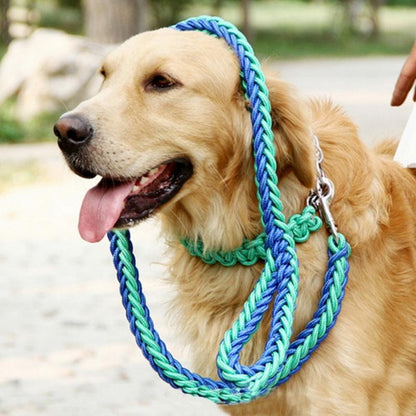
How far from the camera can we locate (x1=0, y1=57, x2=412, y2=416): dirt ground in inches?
178

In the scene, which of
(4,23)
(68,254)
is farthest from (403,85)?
(4,23)

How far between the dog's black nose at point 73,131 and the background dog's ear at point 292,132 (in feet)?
2.19

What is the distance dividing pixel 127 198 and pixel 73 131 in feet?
1.00

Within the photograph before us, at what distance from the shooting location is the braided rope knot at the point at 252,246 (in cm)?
296

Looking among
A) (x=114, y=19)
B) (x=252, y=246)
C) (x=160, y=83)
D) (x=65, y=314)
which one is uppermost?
(x=160, y=83)

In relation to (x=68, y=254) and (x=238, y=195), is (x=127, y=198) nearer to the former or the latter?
(x=238, y=195)

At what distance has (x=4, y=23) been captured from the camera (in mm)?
28250

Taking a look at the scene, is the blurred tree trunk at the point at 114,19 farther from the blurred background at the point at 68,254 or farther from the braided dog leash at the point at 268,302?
the braided dog leash at the point at 268,302

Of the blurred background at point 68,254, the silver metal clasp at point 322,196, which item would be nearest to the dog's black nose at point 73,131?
the blurred background at point 68,254

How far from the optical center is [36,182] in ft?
31.8

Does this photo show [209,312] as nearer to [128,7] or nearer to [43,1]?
[128,7]

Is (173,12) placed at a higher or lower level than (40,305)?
lower

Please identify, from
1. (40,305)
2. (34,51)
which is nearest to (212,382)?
(40,305)

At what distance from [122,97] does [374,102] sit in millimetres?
12460
